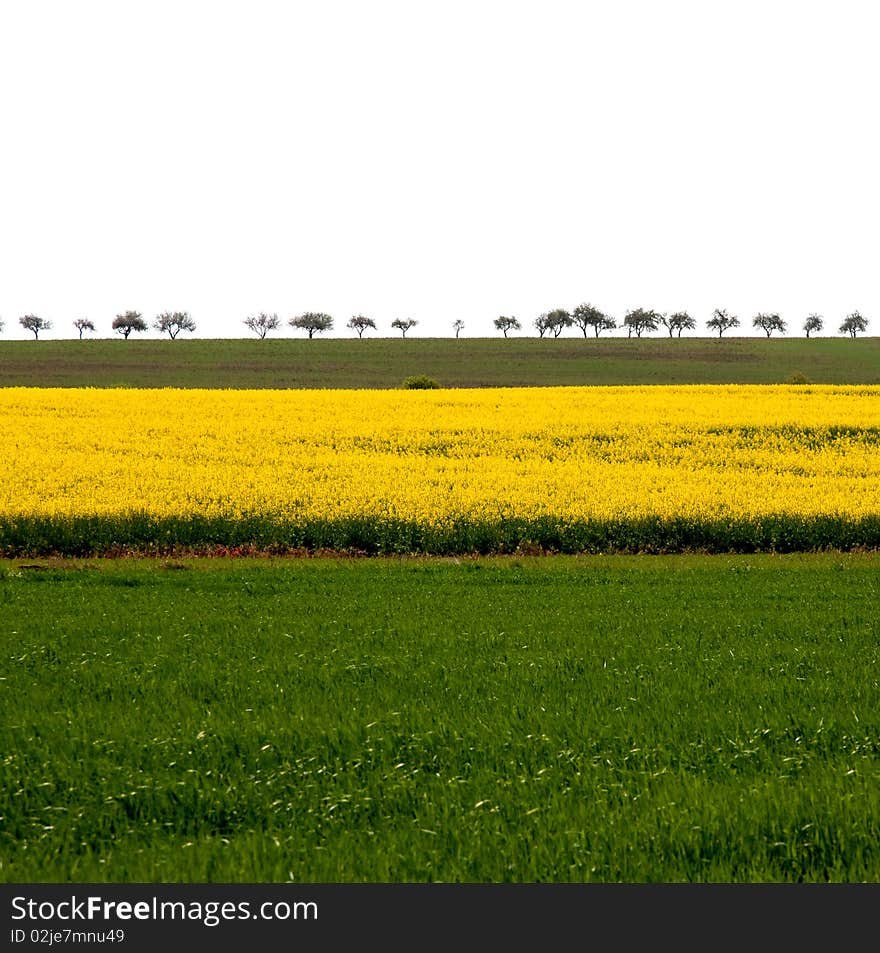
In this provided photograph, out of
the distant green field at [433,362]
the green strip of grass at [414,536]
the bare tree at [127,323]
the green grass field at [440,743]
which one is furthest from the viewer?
the bare tree at [127,323]

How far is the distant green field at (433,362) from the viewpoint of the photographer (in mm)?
85000

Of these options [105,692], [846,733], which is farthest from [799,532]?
[105,692]

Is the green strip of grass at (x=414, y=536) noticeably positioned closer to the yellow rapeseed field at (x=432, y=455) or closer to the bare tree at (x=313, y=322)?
the yellow rapeseed field at (x=432, y=455)

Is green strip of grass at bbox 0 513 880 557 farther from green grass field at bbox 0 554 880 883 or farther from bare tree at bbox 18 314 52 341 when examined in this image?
bare tree at bbox 18 314 52 341

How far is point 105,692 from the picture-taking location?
8898mm

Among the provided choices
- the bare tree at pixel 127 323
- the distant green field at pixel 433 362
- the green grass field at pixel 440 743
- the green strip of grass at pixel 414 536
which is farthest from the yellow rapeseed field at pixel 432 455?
the bare tree at pixel 127 323

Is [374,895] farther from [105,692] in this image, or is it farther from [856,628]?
[856,628]

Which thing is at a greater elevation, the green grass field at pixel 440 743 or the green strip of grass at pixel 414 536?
the green grass field at pixel 440 743

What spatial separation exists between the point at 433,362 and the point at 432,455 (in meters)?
74.5

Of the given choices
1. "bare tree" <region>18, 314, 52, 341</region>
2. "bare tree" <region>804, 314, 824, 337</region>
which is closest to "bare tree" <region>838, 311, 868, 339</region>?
"bare tree" <region>804, 314, 824, 337</region>

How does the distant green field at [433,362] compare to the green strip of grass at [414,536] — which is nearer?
the green strip of grass at [414,536]

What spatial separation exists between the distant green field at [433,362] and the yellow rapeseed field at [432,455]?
4467 centimetres

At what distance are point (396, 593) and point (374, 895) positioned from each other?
30.4 feet

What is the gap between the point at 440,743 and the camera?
24.5ft
